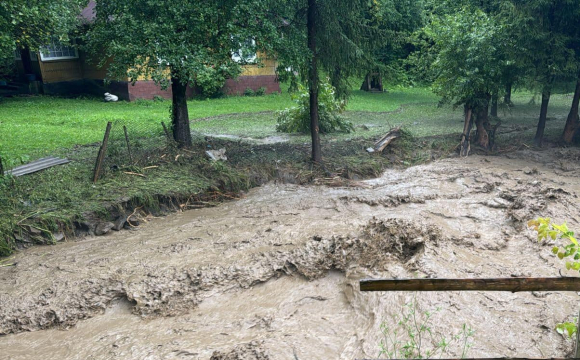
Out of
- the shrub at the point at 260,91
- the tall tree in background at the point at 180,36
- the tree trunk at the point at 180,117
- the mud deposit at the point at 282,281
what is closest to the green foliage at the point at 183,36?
the tall tree in background at the point at 180,36

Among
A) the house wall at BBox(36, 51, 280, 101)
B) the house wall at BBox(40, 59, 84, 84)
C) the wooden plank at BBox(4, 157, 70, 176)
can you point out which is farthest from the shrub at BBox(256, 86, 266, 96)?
the wooden plank at BBox(4, 157, 70, 176)

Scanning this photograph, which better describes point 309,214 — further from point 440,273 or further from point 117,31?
point 117,31

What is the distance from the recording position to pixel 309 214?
Result: 30.9ft

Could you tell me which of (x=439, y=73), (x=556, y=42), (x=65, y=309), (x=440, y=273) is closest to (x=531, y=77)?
(x=556, y=42)

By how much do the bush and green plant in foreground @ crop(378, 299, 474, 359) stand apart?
34.0 ft

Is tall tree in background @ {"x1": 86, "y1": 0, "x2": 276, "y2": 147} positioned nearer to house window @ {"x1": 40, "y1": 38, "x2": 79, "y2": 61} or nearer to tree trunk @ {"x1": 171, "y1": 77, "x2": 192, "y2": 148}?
tree trunk @ {"x1": 171, "y1": 77, "x2": 192, "y2": 148}

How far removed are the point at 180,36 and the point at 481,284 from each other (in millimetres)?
8067

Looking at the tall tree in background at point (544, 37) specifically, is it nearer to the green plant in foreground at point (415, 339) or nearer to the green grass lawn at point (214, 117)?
the green grass lawn at point (214, 117)

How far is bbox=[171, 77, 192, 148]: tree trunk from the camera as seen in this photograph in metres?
11.9

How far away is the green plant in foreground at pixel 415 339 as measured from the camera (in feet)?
15.4

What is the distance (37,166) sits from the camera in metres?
10.1

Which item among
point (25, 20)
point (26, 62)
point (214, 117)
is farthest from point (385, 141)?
point (26, 62)

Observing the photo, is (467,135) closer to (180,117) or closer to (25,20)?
(180,117)

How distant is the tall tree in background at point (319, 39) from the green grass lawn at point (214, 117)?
3.31m
